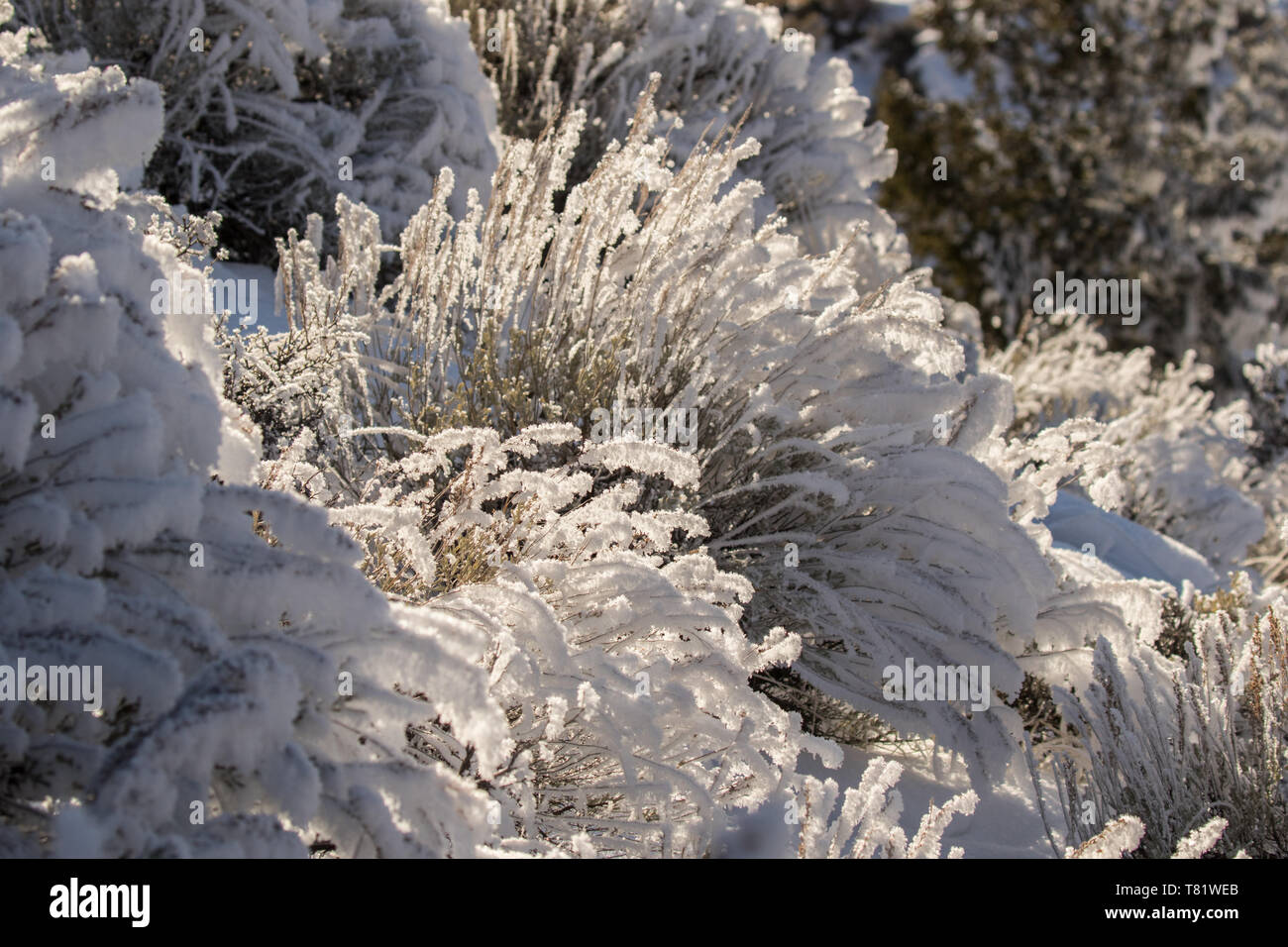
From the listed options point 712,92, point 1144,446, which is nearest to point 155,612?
point 712,92

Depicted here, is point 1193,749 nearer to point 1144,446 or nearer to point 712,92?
point 1144,446

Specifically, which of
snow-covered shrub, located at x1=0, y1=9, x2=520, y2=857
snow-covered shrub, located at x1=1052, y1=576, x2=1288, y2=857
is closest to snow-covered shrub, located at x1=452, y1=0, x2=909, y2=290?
snow-covered shrub, located at x1=1052, y1=576, x2=1288, y2=857

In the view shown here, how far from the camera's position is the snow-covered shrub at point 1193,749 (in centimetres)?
225

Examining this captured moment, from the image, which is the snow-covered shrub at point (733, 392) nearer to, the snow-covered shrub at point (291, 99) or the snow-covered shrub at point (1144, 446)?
the snow-covered shrub at point (1144, 446)

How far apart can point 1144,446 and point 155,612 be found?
5578mm

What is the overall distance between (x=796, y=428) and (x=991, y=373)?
53cm

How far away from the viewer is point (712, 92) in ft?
19.8

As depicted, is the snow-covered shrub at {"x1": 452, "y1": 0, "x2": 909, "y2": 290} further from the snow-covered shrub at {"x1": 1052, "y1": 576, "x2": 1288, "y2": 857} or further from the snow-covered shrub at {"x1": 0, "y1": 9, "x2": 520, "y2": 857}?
the snow-covered shrub at {"x1": 0, "y1": 9, "x2": 520, "y2": 857}

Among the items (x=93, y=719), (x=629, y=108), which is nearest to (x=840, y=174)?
(x=629, y=108)

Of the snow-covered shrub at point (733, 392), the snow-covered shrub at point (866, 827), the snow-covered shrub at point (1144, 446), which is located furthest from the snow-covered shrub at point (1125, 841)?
the snow-covered shrub at point (1144, 446)

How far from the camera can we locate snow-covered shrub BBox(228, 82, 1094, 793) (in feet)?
8.97

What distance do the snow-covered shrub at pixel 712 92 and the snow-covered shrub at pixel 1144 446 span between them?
1179 mm
